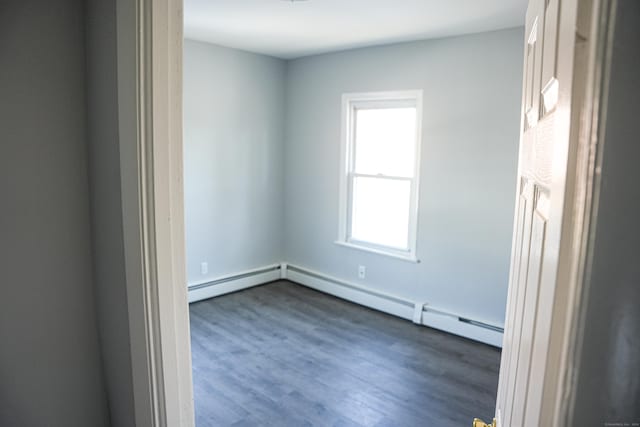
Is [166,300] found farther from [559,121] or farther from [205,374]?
[205,374]

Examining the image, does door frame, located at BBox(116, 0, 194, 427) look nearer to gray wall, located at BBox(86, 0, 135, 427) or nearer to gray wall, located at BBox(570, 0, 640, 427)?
gray wall, located at BBox(86, 0, 135, 427)

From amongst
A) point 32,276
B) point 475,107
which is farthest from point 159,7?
point 475,107

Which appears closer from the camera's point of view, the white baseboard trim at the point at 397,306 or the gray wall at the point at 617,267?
the gray wall at the point at 617,267

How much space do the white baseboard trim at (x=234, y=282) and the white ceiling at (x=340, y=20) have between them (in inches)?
94.2

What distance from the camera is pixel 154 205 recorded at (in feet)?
3.34

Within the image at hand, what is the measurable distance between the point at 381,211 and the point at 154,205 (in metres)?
3.33

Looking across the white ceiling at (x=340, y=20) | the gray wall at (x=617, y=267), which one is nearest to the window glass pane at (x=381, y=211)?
the white ceiling at (x=340, y=20)

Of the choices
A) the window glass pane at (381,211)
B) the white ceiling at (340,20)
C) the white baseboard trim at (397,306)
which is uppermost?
the white ceiling at (340,20)

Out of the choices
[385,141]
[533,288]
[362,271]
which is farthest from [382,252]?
[533,288]

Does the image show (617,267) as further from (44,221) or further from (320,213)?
(320,213)

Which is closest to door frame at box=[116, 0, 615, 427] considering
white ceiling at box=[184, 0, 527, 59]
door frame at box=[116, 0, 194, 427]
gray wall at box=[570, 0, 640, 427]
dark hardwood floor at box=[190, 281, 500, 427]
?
door frame at box=[116, 0, 194, 427]

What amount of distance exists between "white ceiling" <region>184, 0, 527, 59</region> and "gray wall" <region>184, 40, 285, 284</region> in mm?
424

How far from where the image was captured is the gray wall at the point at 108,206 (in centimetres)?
109

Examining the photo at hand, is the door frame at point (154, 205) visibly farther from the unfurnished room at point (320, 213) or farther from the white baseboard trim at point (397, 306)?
the white baseboard trim at point (397, 306)
